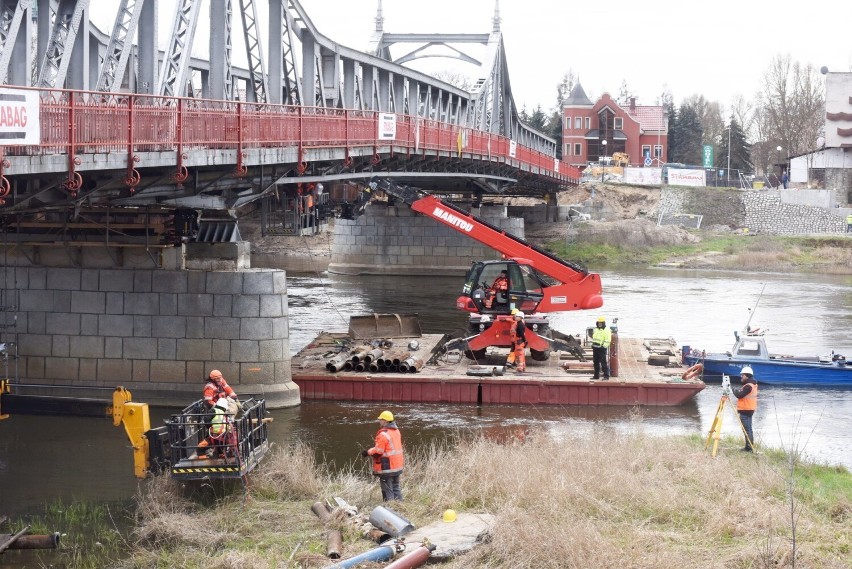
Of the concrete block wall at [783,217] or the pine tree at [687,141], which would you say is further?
the pine tree at [687,141]

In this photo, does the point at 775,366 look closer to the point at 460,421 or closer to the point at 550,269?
the point at 550,269

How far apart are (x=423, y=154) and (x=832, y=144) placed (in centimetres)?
5997

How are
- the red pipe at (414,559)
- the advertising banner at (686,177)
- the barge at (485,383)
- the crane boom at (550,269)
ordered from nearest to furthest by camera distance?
1. the red pipe at (414,559)
2. the barge at (485,383)
3. the crane boom at (550,269)
4. the advertising banner at (686,177)

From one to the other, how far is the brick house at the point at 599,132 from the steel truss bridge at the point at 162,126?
82.4 metres

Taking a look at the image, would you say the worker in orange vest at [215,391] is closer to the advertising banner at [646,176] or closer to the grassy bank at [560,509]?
the grassy bank at [560,509]

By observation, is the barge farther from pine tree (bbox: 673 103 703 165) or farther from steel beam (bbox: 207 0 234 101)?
pine tree (bbox: 673 103 703 165)

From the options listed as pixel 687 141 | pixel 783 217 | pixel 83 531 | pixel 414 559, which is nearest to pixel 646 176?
pixel 783 217

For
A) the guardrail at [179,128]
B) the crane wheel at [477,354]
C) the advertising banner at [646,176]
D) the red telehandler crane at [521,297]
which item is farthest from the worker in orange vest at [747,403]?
the advertising banner at [646,176]

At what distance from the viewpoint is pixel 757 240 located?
263 ft

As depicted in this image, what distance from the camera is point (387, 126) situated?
1479 inches

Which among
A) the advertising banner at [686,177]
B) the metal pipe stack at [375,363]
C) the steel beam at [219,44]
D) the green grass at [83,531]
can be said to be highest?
the advertising banner at [686,177]

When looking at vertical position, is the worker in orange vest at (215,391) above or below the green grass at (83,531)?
above

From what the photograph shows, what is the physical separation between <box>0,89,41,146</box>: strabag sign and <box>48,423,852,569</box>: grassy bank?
5181 mm

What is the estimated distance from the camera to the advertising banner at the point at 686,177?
94.9 m
